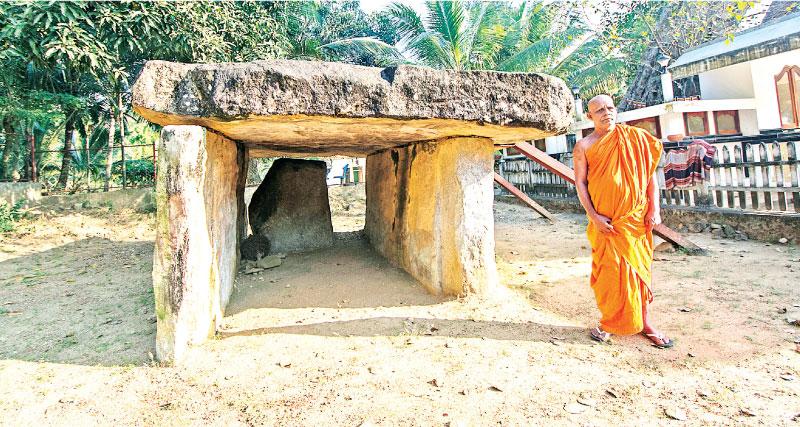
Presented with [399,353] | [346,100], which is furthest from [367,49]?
[399,353]

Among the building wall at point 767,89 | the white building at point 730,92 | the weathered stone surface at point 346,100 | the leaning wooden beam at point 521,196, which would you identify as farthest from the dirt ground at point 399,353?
the building wall at point 767,89

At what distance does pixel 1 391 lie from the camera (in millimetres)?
2291

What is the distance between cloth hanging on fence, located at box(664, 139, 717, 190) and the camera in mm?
6145

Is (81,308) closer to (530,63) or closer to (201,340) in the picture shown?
(201,340)

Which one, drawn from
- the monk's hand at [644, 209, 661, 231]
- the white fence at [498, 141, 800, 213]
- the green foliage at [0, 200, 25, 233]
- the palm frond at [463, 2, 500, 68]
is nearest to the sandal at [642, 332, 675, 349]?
the monk's hand at [644, 209, 661, 231]

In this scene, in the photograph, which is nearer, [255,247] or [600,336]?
[600,336]

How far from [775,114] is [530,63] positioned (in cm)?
620

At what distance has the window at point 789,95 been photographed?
376 inches

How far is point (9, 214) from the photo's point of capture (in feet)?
20.5

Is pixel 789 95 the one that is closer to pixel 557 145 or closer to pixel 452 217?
pixel 557 145

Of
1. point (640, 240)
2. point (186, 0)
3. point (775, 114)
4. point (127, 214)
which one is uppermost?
point (186, 0)

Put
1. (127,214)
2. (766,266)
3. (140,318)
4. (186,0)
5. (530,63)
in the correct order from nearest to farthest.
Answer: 1. (140,318)
2. (766,266)
3. (186,0)
4. (127,214)
5. (530,63)

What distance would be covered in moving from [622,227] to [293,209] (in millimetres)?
3492

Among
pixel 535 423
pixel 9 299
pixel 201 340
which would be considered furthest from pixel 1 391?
pixel 535 423
